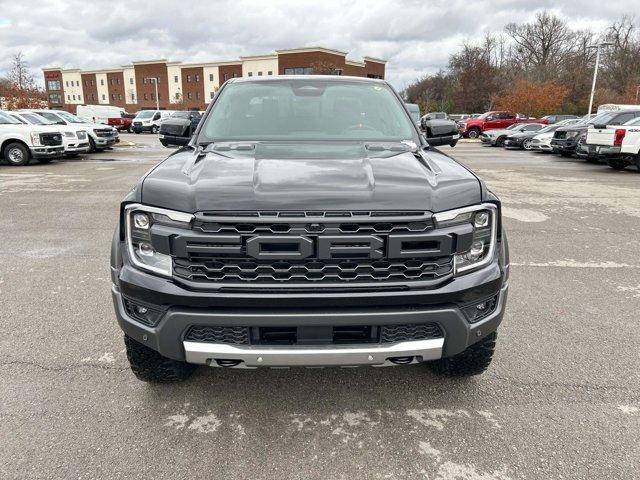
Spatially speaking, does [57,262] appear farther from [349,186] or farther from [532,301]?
[532,301]

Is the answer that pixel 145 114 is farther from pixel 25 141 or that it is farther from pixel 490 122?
pixel 490 122

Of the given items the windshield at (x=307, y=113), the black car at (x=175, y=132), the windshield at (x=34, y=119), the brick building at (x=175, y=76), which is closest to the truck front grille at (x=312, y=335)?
the windshield at (x=307, y=113)

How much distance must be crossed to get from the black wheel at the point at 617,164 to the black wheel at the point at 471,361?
45.3 ft

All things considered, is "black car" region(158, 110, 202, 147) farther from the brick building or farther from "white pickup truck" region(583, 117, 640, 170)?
the brick building

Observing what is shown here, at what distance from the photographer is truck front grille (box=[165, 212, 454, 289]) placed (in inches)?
86.9

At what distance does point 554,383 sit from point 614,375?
0.44m

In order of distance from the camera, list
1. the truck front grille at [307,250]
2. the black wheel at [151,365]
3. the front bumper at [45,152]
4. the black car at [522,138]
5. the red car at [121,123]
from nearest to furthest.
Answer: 1. the truck front grille at [307,250]
2. the black wheel at [151,365]
3. the front bumper at [45,152]
4. the black car at [522,138]
5. the red car at [121,123]

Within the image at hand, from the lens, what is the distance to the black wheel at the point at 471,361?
278 centimetres

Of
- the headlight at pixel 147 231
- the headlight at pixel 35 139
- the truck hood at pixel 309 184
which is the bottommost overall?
the headlight at pixel 35 139

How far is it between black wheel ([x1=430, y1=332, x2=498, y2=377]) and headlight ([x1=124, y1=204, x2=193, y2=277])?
67.7 inches

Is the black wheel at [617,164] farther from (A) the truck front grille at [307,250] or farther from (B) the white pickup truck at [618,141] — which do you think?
(A) the truck front grille at [307,250]

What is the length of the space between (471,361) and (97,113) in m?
37.8

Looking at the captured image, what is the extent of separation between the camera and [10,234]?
6684 millimetres

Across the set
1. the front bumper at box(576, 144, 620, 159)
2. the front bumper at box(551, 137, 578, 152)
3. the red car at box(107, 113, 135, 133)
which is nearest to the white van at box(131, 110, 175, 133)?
the red car at box(107, 113, 135, 133)
